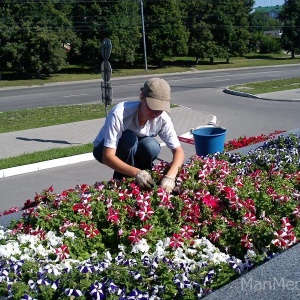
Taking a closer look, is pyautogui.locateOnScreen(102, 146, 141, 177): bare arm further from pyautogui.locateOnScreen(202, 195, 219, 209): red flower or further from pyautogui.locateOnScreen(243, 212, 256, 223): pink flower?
pyautogui.locateOnScreen(243, 212, 256, 223): pink flower

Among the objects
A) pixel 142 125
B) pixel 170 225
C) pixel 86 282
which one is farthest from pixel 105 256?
pixel 142 125

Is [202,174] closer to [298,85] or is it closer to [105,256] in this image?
[105,256]

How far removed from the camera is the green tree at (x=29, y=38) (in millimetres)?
34062

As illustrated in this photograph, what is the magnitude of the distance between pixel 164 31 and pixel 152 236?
4233 cm

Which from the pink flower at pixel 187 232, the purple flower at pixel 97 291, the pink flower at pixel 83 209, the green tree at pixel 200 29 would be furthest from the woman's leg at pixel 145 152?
the green tree at pixel 200 29

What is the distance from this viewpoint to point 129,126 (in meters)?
4.38

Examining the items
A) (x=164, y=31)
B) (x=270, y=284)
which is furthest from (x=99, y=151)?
(x=164, y=31)

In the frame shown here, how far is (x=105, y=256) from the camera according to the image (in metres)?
2.94

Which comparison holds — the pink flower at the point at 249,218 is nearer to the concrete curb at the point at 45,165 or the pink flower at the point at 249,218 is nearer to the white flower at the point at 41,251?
the white flower at the point at 41,251

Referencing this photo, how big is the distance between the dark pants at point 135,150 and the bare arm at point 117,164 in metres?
0.29

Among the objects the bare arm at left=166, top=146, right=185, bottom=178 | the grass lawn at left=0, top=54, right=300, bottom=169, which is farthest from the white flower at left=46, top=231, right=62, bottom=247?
the grass lawn at left=0, top=54, right=300, bottom=169

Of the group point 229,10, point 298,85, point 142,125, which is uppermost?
point 229,10

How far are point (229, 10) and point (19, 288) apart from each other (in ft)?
170

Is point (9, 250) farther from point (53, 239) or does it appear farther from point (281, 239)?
point (281, 239)
